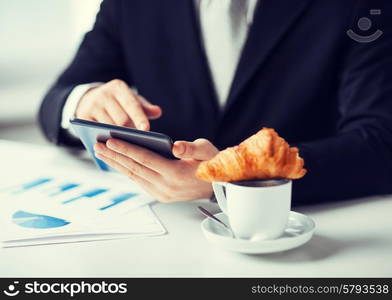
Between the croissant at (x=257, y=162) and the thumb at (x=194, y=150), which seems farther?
the thumb at (x=194, y=150)

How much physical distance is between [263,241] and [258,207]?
0.15 feet

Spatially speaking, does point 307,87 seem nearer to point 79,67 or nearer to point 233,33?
point 233,33

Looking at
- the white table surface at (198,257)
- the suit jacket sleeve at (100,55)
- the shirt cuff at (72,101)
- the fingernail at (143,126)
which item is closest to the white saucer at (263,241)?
the white table surface at (198,257)

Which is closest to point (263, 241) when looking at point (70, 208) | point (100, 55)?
point (70, 208)

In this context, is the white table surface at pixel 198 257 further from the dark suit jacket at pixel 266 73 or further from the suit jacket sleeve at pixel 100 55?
the suit jacket sleeve at pixel 100 55

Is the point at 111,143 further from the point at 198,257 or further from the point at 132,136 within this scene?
the point at 198,257

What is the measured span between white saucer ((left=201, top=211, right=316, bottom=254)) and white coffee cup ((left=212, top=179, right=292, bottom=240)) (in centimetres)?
2

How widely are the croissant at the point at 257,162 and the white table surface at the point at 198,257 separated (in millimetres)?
112

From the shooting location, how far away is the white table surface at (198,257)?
753mm

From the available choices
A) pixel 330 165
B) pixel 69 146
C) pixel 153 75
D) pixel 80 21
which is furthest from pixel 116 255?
pixel 80 21

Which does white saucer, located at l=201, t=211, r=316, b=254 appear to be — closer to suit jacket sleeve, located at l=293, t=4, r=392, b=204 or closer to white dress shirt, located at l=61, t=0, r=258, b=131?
suit jacket sleeve, located at l=293, t=4, r=392, b=204

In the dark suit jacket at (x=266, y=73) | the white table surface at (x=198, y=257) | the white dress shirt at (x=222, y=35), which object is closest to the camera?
the white table surface at (x=198, y=257)

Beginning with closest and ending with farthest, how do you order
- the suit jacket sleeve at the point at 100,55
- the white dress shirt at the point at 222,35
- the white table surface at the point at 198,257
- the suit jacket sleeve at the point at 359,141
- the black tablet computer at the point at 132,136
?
the white table surface at the point at 198,257 → the black tablet computer at the point at 132,136 → the suit jacket sleeve at the point at 359,141 → the white dress shirt at the point at 222,35 → the suit jacket sleeve at the point at 100,55

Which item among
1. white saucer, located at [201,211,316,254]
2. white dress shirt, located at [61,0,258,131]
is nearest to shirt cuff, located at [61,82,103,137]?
white dress shirt, located at [61,0,258,131]
